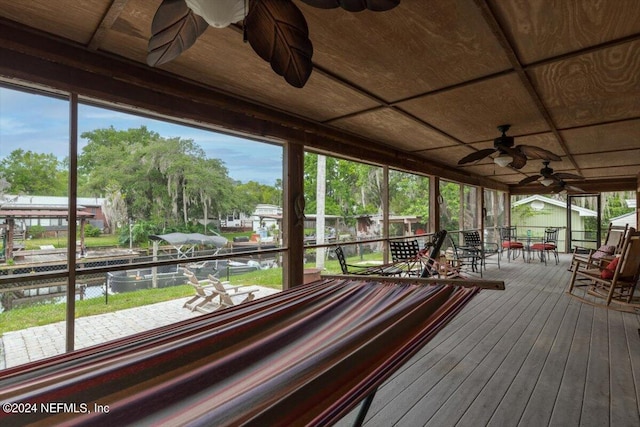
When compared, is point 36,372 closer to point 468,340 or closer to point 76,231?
point 76,231

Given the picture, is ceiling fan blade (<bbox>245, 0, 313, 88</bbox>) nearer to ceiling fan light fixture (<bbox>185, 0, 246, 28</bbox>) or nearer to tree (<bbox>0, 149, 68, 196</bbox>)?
ceiling fan light fixture (<bbox>185, 0, 246, 28</bbox>)

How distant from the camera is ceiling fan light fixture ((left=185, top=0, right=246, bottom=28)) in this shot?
0.96 metres

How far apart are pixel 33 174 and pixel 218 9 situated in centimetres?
199

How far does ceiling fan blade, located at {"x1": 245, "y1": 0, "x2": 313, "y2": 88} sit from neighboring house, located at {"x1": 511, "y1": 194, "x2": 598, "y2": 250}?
12.4 meters

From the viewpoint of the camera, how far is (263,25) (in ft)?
3.95

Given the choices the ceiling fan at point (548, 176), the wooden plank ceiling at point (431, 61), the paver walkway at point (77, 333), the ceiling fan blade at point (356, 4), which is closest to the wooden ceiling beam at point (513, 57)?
the wooden plank ceiling at point (431, 61)

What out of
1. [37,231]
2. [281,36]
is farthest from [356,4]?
[37,231]

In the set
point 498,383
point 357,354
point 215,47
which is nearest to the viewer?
point 357,354

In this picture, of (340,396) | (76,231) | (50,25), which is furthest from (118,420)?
(50,25)

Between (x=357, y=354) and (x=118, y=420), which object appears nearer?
(x=118, y=420)

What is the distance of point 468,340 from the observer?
3189 millimetres

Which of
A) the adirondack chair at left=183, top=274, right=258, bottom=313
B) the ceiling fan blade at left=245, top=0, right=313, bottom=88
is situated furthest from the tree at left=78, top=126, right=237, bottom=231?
the ceiling fan blade at left=245, top=0, right=313, bottom=88

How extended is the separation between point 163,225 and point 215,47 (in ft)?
5.30

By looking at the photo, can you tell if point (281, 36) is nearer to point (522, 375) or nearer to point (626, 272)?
point (522, 375)
